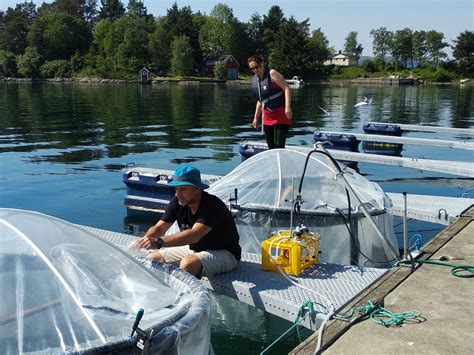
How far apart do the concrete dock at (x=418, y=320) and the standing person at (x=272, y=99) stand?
3993 mm

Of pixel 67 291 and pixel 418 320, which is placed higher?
pixel 67 291

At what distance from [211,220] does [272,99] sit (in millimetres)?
4593

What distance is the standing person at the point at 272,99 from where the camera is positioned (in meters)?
9.78

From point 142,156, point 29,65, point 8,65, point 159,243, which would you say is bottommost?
point 142,156

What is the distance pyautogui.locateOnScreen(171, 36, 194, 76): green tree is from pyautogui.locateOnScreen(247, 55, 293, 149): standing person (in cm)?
9718

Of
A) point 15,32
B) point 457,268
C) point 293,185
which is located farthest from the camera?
point 15,32

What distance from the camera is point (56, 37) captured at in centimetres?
11812

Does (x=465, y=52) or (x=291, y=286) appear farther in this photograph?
(x=465, y=52)

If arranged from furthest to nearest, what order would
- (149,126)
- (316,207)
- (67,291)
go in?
1. (149,126)
2. (316,207)
3. (67,291)

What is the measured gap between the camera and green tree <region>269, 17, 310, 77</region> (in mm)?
106812

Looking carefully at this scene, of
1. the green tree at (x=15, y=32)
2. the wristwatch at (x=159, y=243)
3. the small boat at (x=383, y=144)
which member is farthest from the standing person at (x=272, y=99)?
the green tree at (x=15, y=32)

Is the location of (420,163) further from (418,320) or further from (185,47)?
(185,47)

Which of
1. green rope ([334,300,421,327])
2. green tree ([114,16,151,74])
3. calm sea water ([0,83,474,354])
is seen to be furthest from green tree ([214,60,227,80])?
green rope ([334,300,421,327])

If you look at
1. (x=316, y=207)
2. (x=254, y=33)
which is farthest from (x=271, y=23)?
(x=316, y=207)
